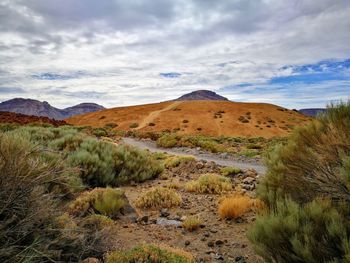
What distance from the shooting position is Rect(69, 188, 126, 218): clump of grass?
5.93 metres

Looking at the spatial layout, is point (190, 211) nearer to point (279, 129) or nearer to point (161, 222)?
point (161, 222)

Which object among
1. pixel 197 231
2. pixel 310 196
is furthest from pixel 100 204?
pixel 310 196

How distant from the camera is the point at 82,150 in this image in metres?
9.83


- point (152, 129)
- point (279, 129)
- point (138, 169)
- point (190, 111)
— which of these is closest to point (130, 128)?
point (152, 129)

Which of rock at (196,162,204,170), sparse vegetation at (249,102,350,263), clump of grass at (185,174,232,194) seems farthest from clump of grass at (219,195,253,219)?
rock at (196,162,204,170)

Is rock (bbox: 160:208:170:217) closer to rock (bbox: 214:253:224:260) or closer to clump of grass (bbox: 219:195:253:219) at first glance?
clump of grass (bbox: 219:195:253:219)

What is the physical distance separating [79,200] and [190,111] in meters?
60.7

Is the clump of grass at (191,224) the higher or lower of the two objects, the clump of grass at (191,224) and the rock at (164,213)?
the higher

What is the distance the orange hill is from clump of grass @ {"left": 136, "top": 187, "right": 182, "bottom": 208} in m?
43.4

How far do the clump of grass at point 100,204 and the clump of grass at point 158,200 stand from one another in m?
0.96

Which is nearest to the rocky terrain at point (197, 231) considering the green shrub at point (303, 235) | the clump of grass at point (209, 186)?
the clump of grass at point (209, 186)

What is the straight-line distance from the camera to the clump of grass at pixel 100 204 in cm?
593

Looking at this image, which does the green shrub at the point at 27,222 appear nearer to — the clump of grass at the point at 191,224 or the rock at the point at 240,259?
the rock at the point at 240,259

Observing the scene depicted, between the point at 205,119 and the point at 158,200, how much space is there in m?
52.2
